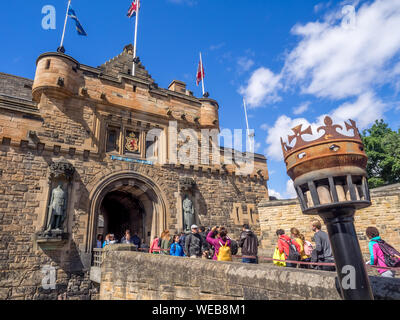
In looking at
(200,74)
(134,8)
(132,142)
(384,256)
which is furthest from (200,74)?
(384,256)

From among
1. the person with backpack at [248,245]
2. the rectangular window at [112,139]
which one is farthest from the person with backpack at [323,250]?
the rectangular window at [112,139]

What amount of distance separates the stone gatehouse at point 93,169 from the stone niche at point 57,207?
31 millimetres

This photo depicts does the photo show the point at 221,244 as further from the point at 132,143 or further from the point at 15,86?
the point at 15,86

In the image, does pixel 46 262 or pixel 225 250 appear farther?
pixel 46 262

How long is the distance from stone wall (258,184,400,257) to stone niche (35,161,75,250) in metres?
8.55

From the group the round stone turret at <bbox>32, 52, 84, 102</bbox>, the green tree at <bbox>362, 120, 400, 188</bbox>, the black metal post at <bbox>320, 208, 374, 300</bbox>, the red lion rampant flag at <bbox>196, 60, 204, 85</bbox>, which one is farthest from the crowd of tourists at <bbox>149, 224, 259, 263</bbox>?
the green tree at <bbox>362, 120, 400, 188</bbox>

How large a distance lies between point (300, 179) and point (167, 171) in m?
9.90

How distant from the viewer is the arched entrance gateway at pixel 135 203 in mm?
9477

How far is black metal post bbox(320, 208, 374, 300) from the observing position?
1651 millimetres

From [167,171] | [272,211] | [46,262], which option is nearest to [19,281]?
[46,262]

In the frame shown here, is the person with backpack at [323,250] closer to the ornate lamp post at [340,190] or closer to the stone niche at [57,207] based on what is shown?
the ornate lamp post at [340,190]

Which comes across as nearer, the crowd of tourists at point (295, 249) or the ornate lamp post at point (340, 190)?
the ornate lamp post at point (340, 190)

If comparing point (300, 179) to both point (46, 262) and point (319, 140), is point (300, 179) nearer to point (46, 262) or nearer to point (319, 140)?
point (319, 140)

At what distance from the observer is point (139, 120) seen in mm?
11625
